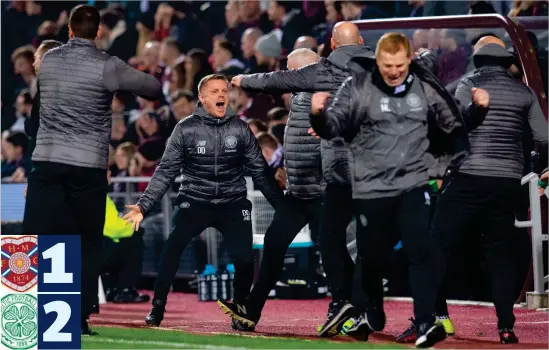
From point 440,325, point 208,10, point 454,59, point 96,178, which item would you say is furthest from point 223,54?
point 440,325

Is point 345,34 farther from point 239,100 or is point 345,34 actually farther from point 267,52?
point 239,100

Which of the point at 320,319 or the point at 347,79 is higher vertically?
the point at 347,79

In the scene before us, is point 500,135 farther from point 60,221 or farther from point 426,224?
point 60,221

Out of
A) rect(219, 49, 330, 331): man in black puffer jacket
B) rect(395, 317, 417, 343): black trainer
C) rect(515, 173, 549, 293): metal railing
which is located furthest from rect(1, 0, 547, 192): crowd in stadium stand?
rect(395, 317, 417, 343): black trainer

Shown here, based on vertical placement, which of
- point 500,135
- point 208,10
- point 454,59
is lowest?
point 500,135

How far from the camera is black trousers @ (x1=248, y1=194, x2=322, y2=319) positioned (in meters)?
10.5

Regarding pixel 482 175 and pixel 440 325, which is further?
pixel 482 175

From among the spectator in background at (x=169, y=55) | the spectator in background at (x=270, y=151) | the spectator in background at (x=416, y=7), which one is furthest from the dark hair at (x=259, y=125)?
the spectator in background at (x=169, y=55)

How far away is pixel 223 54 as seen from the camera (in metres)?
16.8

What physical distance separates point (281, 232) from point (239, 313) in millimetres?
737

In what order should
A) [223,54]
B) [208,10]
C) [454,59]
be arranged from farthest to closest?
[208,10] < [223,54] < [454,59]

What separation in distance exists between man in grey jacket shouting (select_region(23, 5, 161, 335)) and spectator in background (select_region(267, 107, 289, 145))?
5.25 m

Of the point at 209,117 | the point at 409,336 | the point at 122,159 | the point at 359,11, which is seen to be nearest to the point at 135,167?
the point at 122,159

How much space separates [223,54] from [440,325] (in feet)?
28.1
